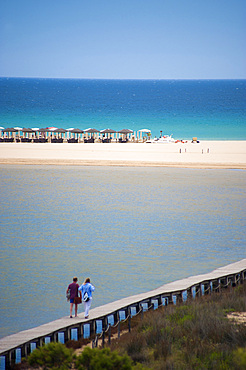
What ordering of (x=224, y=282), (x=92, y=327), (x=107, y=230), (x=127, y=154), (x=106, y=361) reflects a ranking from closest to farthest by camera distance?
(x=106, y=361)
(x=92, y=327)
(x=224, y=282)
(x=107, y=230)
(x=127, y=154)

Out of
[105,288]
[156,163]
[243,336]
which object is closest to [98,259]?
[105,288]

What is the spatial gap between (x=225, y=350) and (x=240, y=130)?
236 ft

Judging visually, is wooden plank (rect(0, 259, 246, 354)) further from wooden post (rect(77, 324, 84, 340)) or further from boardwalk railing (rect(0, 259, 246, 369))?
wooden post (rect(77, 324, 84, 340))

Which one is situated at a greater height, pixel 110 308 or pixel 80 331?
pixel 110 308

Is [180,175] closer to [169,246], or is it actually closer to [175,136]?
[169,246]

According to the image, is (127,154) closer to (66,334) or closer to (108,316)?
(108,316)

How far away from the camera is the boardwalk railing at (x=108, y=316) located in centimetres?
1034

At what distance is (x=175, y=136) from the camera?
7012 centimetres

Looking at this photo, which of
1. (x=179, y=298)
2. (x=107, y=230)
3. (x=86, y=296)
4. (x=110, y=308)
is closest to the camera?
(x=86, y=296)

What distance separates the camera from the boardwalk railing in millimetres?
10344

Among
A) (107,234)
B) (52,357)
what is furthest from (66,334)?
(107,234)

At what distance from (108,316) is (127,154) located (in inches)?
1324

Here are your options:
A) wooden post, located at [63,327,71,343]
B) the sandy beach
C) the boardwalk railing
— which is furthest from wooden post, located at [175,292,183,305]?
the sandy beach

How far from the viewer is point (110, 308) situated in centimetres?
1288
